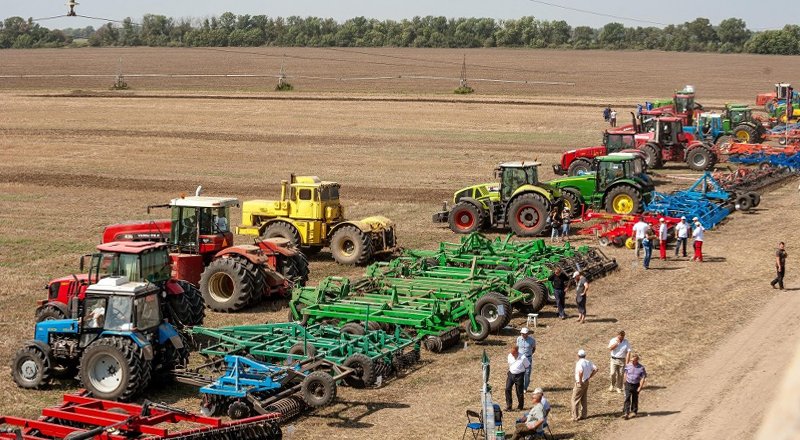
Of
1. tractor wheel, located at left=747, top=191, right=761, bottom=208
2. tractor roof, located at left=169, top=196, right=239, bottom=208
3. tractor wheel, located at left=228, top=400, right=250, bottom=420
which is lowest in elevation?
tractor wheel, located at left=228, top=400, right=250, bottom=420

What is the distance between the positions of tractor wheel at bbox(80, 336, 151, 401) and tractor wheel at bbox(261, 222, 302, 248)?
9910mm

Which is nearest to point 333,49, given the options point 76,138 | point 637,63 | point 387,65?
point 387,65

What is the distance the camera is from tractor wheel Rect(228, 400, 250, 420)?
12.5 meters

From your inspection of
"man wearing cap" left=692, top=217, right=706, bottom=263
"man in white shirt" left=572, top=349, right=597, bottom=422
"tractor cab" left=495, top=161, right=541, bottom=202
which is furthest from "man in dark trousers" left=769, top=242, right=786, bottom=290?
"man in white shirt" left=572, top=349, right=597, bottom=422

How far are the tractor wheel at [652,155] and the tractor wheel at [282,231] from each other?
19717 mm

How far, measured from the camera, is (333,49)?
138750mm

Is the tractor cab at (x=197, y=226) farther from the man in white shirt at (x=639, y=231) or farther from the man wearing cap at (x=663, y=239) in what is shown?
the man wearing cap at (x=663, y=239)

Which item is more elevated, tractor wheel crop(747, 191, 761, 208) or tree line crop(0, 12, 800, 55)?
tree line crop(0, 12, 800, 55)

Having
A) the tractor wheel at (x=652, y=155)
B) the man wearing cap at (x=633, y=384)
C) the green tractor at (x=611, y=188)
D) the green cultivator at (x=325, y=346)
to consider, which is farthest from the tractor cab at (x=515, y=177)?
the man wearing cap at (x=633, y=384)

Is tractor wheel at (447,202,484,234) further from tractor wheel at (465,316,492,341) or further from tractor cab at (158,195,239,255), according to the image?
tractor wheel at (465,316,492,341)

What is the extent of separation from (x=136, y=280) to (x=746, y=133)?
35203 mm

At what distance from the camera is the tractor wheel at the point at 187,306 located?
1539 cm

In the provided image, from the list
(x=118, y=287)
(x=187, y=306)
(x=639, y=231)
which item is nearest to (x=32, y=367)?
(x=118, y=287)

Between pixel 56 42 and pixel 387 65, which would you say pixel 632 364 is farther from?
pixel 56 42
